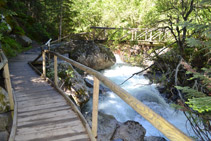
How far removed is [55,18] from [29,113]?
19.6m

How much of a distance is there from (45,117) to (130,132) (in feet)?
7.76

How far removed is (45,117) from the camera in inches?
124

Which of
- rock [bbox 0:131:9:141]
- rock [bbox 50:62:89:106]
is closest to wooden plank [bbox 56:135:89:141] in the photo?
rock [bbox 0:131:9:141]

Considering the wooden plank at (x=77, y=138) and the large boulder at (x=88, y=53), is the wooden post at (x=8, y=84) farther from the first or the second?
the large boulder at (x=88, y=53)

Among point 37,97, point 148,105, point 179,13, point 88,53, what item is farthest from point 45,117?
point 88,53

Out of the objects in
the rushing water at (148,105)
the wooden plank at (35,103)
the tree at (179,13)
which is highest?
the tree at (179,13)

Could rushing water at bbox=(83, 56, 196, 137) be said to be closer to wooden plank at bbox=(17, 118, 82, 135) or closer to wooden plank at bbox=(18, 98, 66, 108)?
wooden plank at bbox=(18, 98, 66, 108)

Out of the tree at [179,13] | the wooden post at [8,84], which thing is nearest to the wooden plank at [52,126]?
the wooden post at [8,84]

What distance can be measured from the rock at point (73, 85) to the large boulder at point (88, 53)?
4.47 metres

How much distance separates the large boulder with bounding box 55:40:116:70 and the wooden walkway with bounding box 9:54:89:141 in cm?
616

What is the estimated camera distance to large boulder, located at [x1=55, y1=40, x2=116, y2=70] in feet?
36.3

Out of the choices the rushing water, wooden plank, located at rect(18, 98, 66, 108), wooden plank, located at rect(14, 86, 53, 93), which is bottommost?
the rushing water

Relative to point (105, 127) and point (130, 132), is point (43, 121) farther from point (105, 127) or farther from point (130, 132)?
point (130, 132)

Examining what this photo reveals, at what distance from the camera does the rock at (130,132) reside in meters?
4.15
